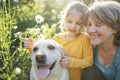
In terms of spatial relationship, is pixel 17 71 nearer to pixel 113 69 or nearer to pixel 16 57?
pixel 16 57

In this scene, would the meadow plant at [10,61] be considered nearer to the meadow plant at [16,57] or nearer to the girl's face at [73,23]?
the meadow plant at [16,57]

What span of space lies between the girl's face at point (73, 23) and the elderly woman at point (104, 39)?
A: 0.15 meters

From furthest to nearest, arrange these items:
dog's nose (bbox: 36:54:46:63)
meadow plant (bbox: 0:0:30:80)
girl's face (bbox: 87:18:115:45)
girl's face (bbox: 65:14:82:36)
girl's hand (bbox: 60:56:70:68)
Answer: meadow plant (bbox: 0:0:30:80) → girl's face (bbox: 65:14:82:36) → girl's hand (bbox: 60:56:70:68) → girl's face (bbox: 87:18:115:45) → dog's nose (bbox: 36:54:46:63)

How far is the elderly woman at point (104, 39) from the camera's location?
4762mm

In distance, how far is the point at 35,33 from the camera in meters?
5.72

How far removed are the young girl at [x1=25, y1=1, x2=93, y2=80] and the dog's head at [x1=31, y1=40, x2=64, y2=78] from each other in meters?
0.13

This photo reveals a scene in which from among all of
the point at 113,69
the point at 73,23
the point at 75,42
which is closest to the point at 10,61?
the point at 75,42

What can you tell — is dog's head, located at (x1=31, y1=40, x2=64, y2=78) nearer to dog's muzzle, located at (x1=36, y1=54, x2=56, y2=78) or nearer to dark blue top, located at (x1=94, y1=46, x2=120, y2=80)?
dog's muzzle, located at (x1=36, y1=54, x2=56, y2=78)

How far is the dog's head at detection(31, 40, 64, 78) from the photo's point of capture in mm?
4621

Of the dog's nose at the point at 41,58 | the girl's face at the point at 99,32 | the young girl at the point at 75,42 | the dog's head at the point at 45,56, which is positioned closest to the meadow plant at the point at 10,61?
the young girl at the point at 75,42

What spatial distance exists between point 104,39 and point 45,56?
2.36 ft

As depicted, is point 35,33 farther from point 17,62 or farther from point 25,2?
point 25,2

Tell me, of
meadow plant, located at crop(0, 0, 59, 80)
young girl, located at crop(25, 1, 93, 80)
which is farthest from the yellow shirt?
meadow plant, located at crop(0, 0, 59, 80)

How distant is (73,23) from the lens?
4984mm
